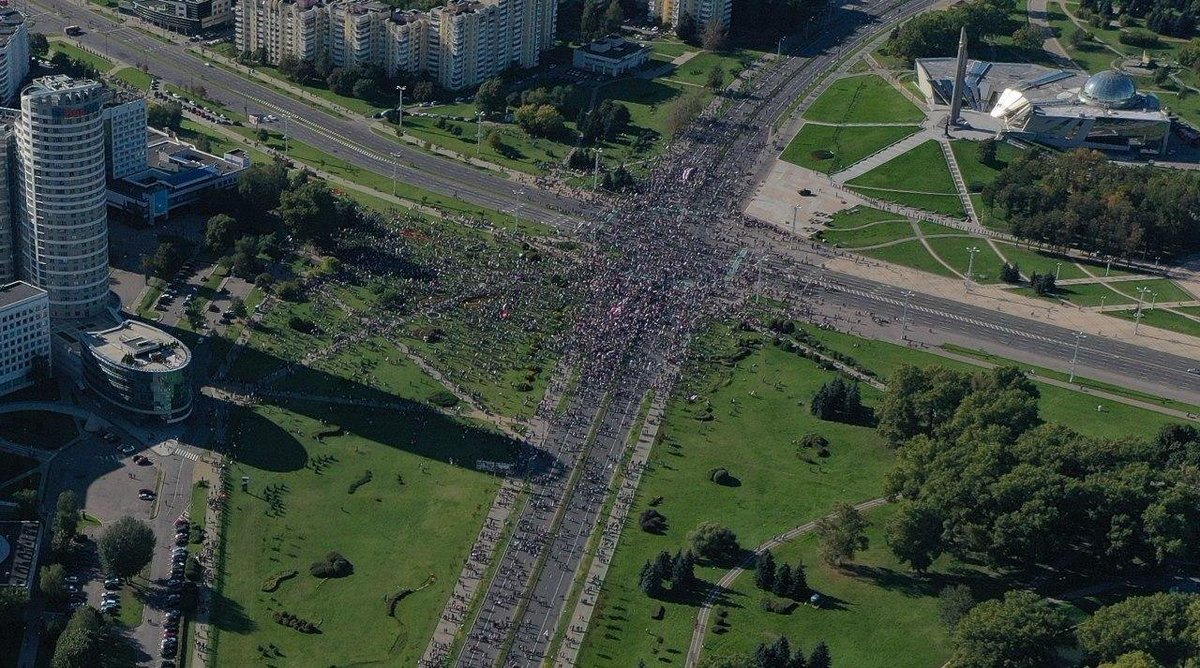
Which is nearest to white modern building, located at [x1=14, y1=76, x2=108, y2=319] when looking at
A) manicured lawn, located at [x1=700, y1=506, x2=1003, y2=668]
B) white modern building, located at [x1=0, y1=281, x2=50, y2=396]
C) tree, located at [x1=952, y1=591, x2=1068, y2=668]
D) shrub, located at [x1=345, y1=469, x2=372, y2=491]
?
white modern building, located at [x1=0, y1=281, x2=50, y2=396]

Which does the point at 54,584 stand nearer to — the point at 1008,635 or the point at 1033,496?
the point at 1008,635

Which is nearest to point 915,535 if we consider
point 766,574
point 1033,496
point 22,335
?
point 1033,496

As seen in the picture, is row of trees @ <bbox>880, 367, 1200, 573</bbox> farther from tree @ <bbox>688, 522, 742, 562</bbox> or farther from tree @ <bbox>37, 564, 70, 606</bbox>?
tree @ <bbox>37, 564, 70, 606</bbox>

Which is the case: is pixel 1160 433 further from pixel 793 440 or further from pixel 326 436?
pixel 326 436

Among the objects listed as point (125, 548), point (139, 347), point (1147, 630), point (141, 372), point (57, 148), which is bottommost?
point (125, 548)

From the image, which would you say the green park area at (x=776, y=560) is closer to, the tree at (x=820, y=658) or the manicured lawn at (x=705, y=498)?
the manicured lawn at (x=705, y=498)
